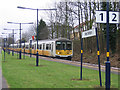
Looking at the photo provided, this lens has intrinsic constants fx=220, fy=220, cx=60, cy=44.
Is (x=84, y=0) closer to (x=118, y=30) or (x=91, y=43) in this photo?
(x=91, y=43)

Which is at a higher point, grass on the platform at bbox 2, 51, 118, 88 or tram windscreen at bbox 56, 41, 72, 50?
tram windscreen at bbox 56, 41, 72, 50

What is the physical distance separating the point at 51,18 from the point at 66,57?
22.8 meters

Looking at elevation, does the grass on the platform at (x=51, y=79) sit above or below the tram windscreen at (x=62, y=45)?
below

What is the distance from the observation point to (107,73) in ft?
26.1

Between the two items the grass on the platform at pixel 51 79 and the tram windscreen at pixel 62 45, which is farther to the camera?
the tram windscreen at pixel 62 45

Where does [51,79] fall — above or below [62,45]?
below

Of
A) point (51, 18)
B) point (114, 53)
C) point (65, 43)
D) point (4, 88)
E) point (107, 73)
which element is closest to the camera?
point (107, 73)

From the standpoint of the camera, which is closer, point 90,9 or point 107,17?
point 107,17

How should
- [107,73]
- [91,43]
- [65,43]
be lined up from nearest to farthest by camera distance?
[107,73]
[65,43]
[91,43]

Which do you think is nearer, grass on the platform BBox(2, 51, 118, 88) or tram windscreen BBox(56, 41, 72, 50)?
grass on the platform BBox(2, 51, 118, 88)

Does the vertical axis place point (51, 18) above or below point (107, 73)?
above

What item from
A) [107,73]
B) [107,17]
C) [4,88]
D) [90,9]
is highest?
[90,9]

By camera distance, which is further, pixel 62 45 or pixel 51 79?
pixel 62 45

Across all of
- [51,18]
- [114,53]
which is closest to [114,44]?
[114,53]
